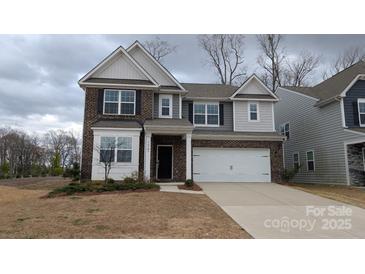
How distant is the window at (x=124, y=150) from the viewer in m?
15.2

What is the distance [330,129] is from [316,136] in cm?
159

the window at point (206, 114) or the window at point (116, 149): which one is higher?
the window at point (206, 114)

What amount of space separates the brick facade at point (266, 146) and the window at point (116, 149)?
14.1ft

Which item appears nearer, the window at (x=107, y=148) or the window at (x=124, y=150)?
the window at (x=107, y=148)

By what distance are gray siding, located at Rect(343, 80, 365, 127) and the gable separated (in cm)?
1241

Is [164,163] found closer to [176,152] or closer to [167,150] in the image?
[167,150]

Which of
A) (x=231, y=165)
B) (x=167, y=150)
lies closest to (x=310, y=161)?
(x=231, y=165)

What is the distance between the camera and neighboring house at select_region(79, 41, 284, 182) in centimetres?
1529

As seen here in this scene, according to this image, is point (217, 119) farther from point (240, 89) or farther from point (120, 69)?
point (120, 69)

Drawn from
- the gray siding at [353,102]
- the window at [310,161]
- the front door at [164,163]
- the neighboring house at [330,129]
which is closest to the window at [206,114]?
the front door at [164,163]

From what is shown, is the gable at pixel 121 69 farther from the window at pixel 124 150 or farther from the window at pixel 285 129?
the window at pixel 285 129

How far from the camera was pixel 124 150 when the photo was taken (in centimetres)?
1532

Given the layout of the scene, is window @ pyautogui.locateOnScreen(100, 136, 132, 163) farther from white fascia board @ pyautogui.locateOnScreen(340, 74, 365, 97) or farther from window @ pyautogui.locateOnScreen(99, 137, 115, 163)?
white fascia board @ pyautogui.locateOnScreen(340, 74, 365, 97)

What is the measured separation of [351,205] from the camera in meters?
10.4
